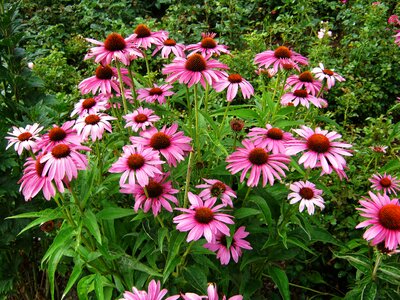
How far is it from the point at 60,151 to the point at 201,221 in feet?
1.35

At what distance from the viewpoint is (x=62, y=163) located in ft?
3.61

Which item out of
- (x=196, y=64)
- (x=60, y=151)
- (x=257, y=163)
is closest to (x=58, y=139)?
(x=60, y=151)

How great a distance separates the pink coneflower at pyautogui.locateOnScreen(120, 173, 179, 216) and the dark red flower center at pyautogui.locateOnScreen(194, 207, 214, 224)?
9 cm

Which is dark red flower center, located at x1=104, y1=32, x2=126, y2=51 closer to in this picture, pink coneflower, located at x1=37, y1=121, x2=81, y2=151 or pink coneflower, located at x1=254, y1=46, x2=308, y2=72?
pink coneflower, located at x1=37, y1=121, x2=81, y2=151

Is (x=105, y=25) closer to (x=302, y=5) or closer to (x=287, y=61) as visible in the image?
(x=302, y=5)

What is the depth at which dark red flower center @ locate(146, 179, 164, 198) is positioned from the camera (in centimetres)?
123

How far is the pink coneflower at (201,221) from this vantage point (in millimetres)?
1129

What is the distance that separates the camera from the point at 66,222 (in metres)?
1.34

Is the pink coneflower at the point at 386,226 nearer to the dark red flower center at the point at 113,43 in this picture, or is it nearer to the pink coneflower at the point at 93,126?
the pink coneflower at the point at 93,126

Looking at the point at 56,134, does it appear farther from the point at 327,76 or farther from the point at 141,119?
the point at 327,76

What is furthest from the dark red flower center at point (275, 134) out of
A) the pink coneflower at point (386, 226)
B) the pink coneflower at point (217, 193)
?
the pink coneflower at point (386, 226)

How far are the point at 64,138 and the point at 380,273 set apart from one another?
106cm

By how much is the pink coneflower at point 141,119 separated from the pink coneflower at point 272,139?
1.03 feet

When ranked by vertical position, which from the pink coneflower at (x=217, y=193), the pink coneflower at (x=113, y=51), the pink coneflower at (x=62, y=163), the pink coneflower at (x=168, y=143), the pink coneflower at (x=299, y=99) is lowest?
the pink coneflower at (x=217, y=193)
